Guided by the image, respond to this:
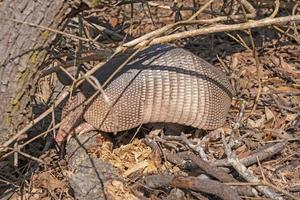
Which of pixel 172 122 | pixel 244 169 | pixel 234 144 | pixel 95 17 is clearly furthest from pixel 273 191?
pixel 95 17

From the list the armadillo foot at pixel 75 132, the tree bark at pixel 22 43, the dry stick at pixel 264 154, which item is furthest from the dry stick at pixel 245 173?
the tree bark at pixel 22 43

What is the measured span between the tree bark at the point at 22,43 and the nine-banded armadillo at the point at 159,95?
100 centimetres

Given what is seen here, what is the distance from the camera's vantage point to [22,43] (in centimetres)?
312

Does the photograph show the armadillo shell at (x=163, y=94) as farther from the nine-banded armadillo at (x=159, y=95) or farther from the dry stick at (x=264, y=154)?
the dry stick at (x=264, y=154)

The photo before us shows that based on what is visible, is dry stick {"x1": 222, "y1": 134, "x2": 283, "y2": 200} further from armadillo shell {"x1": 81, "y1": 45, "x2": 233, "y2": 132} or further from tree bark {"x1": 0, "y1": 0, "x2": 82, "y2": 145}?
tree bark {"x1": 0, "y1": 0, "x2": 82, "y2": 145}

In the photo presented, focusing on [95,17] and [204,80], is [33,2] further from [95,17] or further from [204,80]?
[95,17]

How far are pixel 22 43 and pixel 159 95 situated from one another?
1.47 meters

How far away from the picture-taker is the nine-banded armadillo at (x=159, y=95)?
4273 mm

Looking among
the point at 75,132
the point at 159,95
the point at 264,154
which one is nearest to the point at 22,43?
the point at 75,132

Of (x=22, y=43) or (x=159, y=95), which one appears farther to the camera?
(x=159, y=95)

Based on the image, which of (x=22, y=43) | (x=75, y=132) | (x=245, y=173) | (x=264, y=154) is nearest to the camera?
(x=22, y=43)

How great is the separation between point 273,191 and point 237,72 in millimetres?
1781

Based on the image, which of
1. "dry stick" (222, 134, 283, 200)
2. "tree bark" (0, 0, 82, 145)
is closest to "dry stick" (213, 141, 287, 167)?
"dry stick" (222, 134, 283, 200)

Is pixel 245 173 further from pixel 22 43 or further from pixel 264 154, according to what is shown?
pixel 22 43
